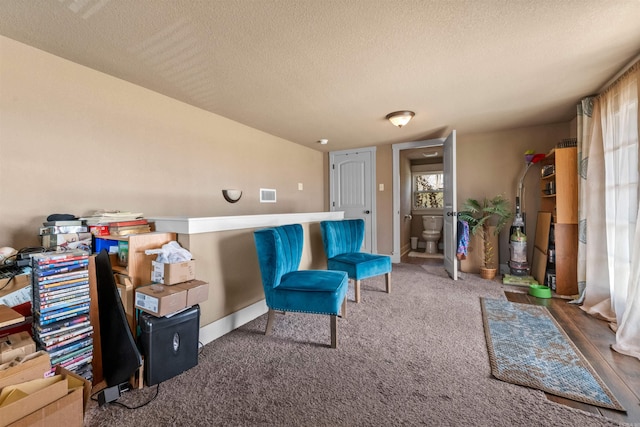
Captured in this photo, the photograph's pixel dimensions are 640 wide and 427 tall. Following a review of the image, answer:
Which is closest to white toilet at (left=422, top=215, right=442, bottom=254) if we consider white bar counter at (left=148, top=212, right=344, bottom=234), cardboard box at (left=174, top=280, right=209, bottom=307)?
white bar counter at (left=148, top=212, right=344, bottom=234)

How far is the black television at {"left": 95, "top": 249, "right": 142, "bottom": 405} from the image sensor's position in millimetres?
1456

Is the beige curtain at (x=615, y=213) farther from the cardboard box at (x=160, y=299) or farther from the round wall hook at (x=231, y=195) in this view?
the round wall hook at (x=231, y=195)

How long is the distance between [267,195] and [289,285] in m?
2.24

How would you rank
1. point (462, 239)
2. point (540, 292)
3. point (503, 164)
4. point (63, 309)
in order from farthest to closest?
point (503, 164)
point (462, 239)
point (540, 292)
point (63, 309)

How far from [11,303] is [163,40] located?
1772 mm

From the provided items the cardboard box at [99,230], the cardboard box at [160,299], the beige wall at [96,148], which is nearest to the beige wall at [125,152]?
the beige wall at [96,148]

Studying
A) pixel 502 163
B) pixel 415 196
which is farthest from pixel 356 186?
pixel 502 163

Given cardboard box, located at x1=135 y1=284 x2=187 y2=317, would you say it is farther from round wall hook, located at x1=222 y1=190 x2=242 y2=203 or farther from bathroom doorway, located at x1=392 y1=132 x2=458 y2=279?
bathroom doorway, located at x1=392 y1=132 x2=458 y2=279

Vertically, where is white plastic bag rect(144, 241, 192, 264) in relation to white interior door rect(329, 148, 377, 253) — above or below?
below

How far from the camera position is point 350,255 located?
3092 millimetres

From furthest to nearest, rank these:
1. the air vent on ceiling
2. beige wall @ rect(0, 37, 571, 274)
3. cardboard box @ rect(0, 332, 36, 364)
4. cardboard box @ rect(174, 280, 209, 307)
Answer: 1. the air vent on ceiling
2. beige wall @ rect(0, 37, 571, 274)
3. cardboard box @ rect(174, 280, 209, 307)
4. cardboard box @ rect(0, 332, 36, 364)

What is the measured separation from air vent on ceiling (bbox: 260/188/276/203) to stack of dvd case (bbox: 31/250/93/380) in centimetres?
256

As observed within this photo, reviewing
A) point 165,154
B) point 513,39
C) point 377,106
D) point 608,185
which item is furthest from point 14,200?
point 608,185

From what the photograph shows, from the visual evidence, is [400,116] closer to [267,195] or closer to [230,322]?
[267,195]
